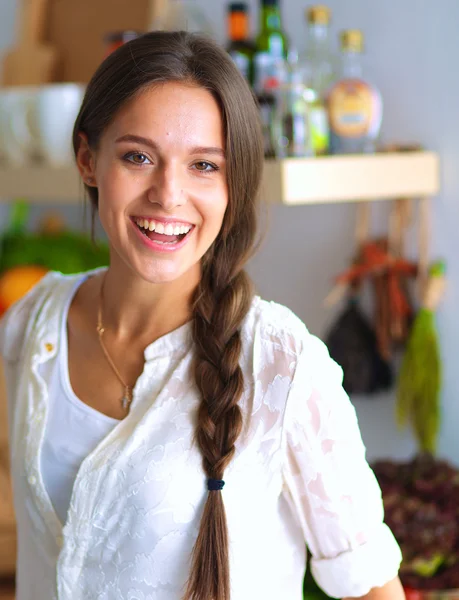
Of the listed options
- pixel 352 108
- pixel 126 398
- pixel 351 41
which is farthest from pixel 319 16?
pixel 126 398

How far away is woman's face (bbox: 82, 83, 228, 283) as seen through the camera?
2.82 ft

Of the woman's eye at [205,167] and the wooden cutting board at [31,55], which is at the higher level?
the wooden cutting board at [31,55]

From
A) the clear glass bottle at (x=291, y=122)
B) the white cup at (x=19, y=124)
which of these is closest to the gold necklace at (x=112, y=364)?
the clear glass bottle at (x=291, y=122)

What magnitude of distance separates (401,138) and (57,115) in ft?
2.14

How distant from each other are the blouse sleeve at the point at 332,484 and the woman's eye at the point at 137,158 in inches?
9.6

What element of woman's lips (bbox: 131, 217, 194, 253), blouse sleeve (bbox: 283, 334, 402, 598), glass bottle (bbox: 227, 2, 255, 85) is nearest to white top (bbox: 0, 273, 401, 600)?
blouse sleeve (bbox: 283, 334, 402, 598)

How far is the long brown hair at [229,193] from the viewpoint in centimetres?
87

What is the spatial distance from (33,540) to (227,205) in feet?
1.41

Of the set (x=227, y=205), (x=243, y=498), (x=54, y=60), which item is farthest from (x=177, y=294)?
(x=54, y=60)

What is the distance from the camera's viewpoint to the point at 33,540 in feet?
3.21

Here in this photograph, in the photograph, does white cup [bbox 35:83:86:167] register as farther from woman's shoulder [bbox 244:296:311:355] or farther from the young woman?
woman's shoulder [bbox 244:296:311:355]

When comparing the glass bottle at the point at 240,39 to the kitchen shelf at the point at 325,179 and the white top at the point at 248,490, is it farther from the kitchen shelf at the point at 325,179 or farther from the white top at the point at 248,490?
the white top at the point at 248,490

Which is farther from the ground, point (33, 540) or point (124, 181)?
point (124, 181)

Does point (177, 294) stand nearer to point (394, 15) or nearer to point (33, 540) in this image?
point (33, 540)
